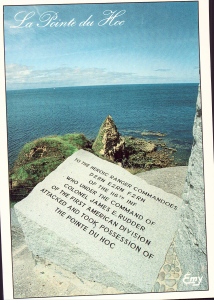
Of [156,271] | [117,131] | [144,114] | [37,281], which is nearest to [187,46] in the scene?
[144,114]

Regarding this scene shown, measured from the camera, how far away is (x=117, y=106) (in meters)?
4.95

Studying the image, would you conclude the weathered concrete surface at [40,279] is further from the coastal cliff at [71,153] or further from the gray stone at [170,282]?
the gray stone at [170,282]

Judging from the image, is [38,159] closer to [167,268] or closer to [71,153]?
[71,153]

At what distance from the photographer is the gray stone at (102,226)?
446 cm

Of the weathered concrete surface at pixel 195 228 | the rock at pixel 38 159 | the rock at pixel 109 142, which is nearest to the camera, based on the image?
the weathered concrete surface at pixel 195 228

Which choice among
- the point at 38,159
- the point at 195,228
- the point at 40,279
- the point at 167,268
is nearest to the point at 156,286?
the point at 167,268

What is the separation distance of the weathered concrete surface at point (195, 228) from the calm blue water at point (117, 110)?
0.21 metres

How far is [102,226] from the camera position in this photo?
4.55 metres

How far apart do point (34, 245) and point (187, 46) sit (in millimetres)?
3702

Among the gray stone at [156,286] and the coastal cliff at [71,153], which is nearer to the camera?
the gray stone at [156,286]

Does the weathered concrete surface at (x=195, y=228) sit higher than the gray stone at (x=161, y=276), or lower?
higher

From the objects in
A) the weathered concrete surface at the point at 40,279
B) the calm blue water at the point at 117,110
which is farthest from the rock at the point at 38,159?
the weathered concrete surface at the point at 40,279

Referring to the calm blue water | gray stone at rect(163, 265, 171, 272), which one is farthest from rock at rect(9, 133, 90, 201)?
gray stone at rect(163, 265, 171, 272)

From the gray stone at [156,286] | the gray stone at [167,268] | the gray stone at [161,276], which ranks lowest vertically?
the gray stone at [156,286]
